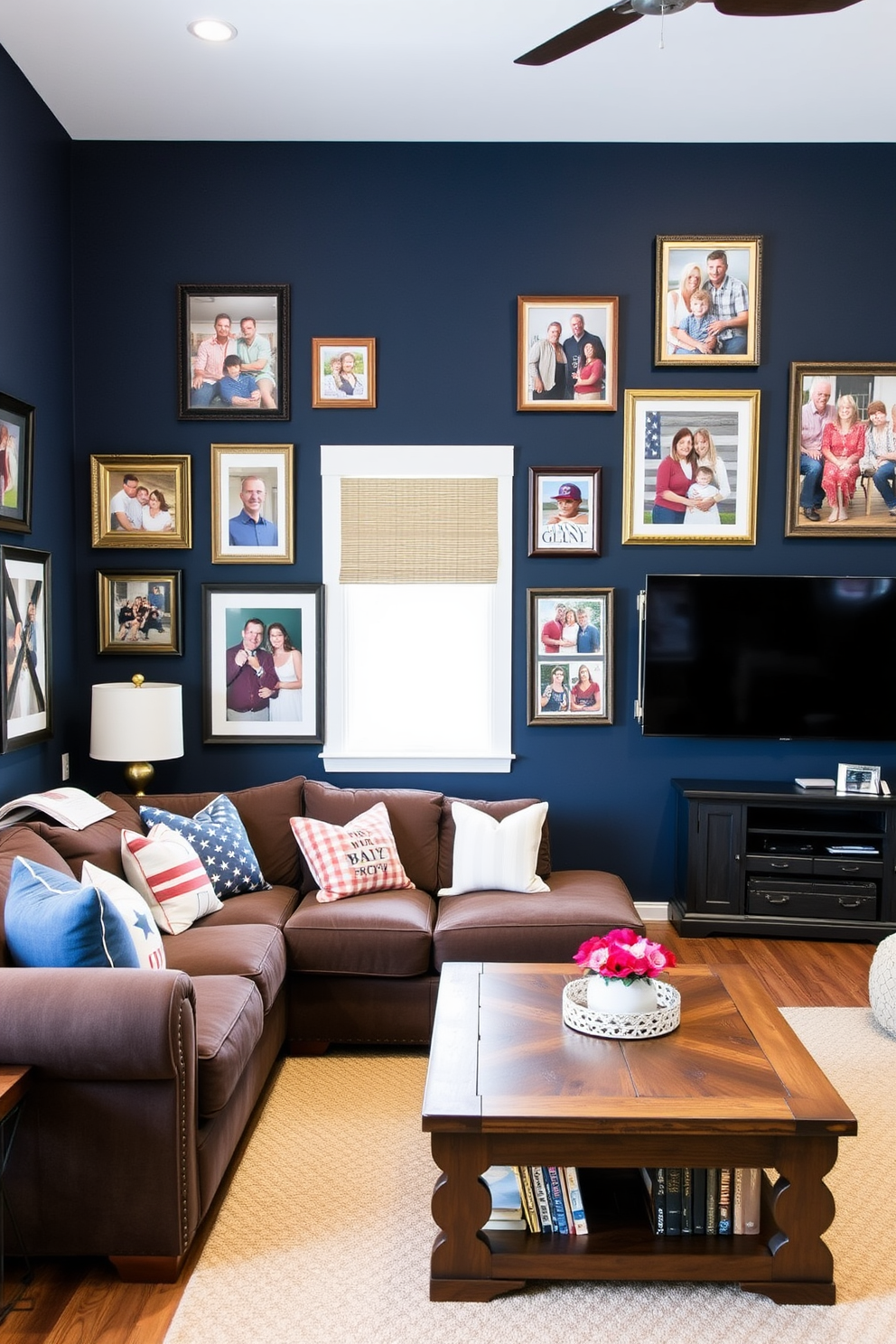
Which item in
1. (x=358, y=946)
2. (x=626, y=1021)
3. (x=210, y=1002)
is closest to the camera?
(x=626, y=1021)

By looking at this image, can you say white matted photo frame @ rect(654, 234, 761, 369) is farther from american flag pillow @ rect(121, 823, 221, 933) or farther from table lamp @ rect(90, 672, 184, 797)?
american flag pillow @ rect(121, 823, 221, 933)

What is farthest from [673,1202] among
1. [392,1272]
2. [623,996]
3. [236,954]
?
[236,954]

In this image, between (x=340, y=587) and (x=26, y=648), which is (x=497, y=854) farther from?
(x=26, y=648)

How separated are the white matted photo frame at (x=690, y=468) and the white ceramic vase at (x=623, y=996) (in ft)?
8.58

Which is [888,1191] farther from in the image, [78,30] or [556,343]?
[78,30]

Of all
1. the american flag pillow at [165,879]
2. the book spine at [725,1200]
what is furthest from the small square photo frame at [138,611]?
the book spine at [725,1200]

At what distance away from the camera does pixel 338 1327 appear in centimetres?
227

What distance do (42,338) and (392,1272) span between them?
148 inches

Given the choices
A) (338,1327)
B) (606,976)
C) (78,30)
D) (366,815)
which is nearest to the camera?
(338,1327)

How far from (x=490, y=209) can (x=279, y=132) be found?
3.25ft

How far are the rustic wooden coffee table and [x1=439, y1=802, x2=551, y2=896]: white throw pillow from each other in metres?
1.59

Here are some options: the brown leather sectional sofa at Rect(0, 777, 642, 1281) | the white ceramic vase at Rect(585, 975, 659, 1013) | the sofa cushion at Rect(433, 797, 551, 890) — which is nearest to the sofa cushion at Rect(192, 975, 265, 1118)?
the brown leather sectional sofa at Rect(0, 777, 642, 1281)

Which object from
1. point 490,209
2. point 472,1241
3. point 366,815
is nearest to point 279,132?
point 490,209

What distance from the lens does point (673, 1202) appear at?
2.46m
